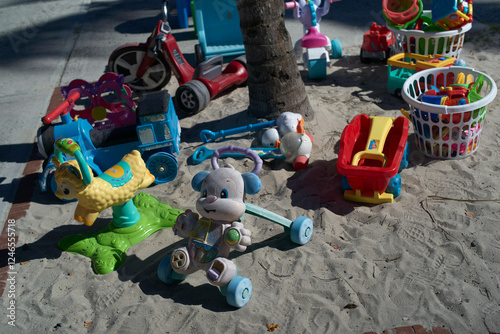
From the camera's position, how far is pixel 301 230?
306cm

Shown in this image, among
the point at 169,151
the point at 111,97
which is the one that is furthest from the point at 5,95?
the point at 169,151

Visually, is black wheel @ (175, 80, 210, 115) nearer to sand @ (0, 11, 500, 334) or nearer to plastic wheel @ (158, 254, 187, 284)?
sand @ (0, 11, 500, 334)

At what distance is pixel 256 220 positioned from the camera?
11.3 ft

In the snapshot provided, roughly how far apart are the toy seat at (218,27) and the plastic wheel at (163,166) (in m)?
2.62

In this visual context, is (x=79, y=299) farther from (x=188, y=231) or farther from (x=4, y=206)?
(x=4, y=206)

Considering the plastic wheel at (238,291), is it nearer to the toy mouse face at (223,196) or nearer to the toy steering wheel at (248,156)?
the toy mouse face at (223,196)

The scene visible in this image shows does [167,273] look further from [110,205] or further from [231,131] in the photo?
[231,131]

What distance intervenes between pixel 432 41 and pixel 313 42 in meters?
1.35

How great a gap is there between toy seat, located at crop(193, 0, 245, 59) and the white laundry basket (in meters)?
2.15

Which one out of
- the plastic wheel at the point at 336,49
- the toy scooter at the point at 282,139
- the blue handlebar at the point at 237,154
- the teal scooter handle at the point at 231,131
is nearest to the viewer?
the toy scooter at the point at 282,139

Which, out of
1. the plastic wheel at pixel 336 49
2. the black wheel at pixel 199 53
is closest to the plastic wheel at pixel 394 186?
the plastic wheel at pixel 336 49

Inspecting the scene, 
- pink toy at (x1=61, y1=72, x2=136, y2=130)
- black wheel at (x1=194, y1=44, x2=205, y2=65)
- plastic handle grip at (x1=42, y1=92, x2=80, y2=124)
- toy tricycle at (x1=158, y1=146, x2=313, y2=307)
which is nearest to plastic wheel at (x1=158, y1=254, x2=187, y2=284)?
toy tricycle at (x1=158, y1=146, x2=313, y2=307)

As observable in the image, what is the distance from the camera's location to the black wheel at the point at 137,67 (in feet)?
17.9

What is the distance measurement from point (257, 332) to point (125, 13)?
298 inches
